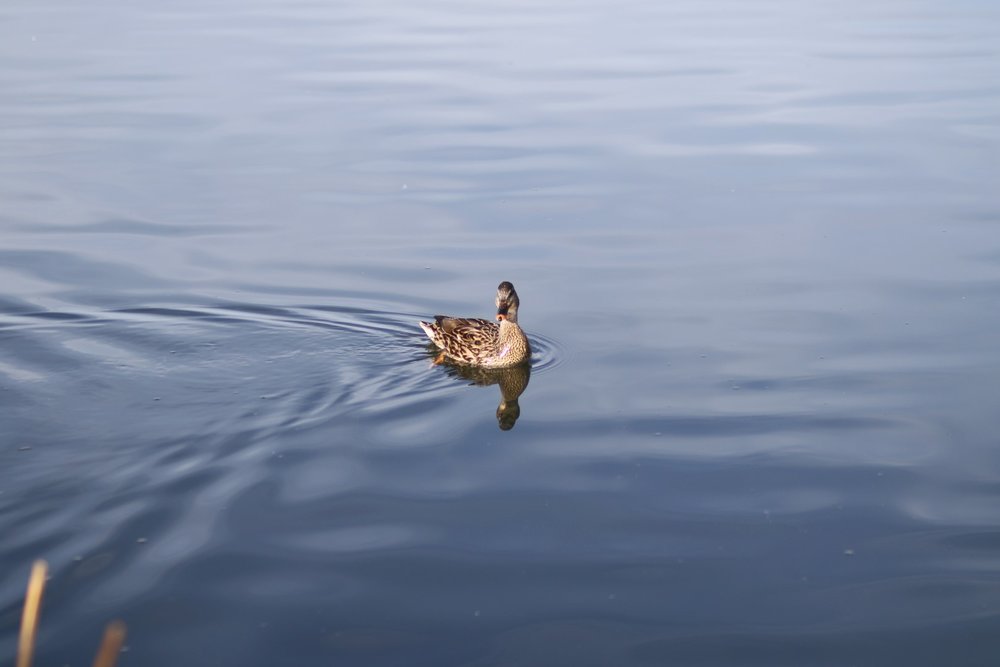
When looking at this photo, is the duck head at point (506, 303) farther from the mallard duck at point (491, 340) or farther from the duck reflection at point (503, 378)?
the duck reflection at point (503, 378)

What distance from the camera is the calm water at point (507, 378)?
24.5ft

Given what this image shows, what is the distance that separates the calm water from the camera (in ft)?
24.5

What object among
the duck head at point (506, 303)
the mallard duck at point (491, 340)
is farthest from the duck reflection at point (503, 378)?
the duck head at point (506, 303)

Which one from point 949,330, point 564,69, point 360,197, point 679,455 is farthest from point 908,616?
point 564,69

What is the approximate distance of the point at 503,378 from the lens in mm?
11695

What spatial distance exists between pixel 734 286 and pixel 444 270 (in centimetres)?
311

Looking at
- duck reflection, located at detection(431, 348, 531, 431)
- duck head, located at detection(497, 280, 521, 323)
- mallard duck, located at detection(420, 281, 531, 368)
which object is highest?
duck head, located at detection(497, 280, 521, 323)

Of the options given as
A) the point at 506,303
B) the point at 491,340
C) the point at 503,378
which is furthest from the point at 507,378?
the point at 506,303

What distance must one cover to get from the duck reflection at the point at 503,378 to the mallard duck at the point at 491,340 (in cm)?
6

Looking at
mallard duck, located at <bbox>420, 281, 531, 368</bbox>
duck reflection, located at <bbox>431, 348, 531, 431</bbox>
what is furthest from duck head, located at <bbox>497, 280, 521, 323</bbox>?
duck reflection, located at <bbox>431, 348, 531, 431</bbox>

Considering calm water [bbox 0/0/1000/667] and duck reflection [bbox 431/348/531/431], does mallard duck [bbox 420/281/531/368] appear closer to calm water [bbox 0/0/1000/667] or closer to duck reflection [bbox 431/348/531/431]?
duck reflection [bbox 431/348/531/431]

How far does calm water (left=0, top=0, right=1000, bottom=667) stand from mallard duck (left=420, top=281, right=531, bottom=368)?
1.05 ft

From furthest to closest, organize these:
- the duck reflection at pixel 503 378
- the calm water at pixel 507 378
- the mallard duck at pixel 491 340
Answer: the mallard duck at pixel 491 340, the duck reflection at pixel 503 378, the calm water at pixel 507 378

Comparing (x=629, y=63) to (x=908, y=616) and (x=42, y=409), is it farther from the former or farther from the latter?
(x=908, y=616)
